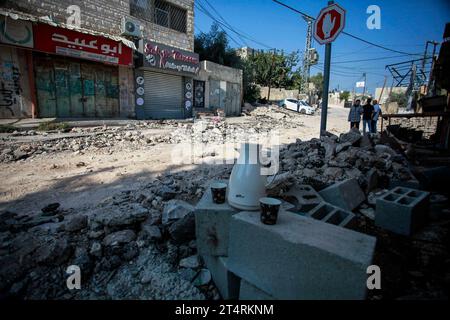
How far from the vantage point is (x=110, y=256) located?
76.5 inches

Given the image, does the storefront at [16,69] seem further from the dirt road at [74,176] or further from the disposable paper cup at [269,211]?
the disposable paper cup at [269,211]

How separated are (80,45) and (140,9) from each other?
4.27 metres

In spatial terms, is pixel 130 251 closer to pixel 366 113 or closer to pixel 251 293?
pixel 251 293

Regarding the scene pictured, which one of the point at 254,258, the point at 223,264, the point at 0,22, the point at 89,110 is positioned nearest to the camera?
the point at 254,258

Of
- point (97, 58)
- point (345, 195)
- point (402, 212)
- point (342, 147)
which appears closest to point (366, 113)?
point (342, 147)

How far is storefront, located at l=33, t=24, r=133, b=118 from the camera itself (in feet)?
28.5

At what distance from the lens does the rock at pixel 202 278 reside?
1.78m

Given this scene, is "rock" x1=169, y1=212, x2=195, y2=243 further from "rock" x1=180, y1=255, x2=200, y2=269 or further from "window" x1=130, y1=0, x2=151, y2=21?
"window" x1=130, y1=0, x2=151, y2=21

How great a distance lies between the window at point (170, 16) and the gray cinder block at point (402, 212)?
14.0 metres

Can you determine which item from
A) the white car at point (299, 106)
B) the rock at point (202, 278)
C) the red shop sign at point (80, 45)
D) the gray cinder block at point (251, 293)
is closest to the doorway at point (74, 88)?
the red shop sign at point (80, 45)

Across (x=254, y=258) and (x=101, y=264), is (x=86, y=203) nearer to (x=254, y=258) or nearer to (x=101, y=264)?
(x=101, y=264)
